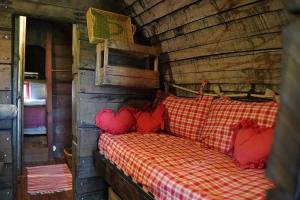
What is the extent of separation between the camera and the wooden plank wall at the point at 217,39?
1.62m

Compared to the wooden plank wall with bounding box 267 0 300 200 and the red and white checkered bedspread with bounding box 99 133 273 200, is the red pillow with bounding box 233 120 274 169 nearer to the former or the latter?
the red and white checkered bedspread with bounding box 99 133 273 200

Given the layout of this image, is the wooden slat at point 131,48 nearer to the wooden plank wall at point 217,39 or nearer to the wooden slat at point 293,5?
the wooden plank wall at point 217,39

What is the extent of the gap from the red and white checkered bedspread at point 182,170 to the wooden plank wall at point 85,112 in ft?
1.36

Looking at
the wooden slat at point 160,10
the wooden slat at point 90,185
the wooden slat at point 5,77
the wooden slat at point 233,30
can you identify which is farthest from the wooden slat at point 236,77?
the wooden slat at point 5,77

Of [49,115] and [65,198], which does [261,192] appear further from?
[49,115]

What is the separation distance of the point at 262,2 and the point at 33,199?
2896mm

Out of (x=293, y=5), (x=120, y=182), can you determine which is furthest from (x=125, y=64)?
(x=293, y=5)

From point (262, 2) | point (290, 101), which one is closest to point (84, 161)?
point (262, 2)

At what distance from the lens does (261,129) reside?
1.54 metres

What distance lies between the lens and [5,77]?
2201 mm

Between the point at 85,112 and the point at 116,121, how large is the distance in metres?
0.34

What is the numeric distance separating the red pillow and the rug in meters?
2.30

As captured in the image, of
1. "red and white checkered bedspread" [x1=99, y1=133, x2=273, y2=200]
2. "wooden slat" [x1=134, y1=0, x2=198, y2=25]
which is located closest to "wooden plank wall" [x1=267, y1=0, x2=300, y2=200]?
"red and white checkered bedspread" [x1=99, y1=133, x2=273, y2=200]

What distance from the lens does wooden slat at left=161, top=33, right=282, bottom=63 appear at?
1623 millimetres
